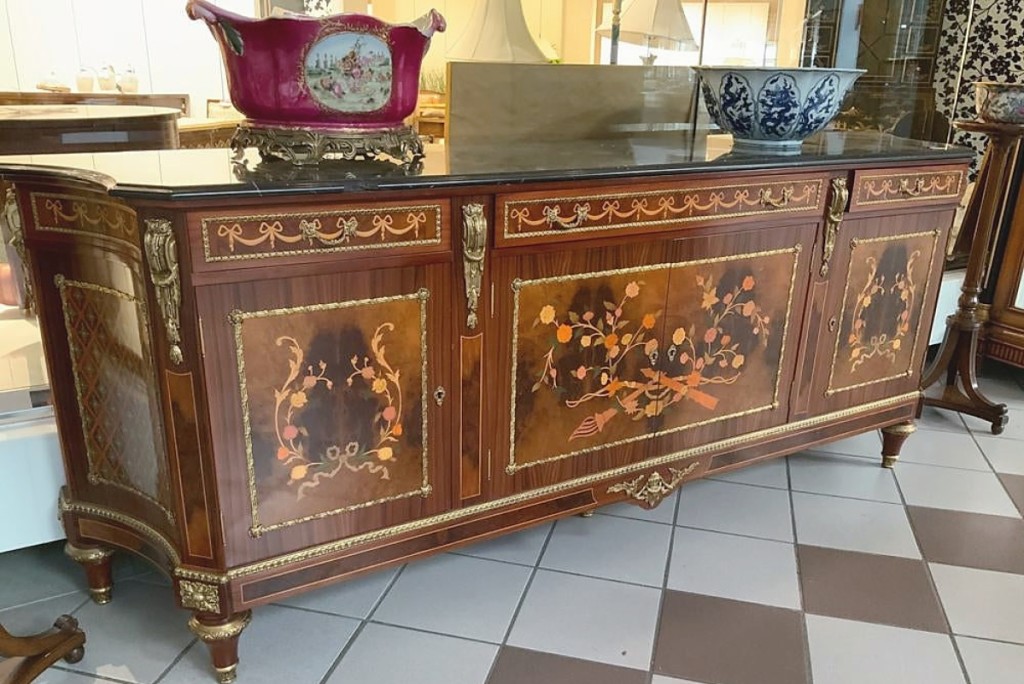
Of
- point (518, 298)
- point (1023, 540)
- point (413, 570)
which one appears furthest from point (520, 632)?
point (1023, 540)

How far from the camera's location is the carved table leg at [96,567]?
1.67 meters

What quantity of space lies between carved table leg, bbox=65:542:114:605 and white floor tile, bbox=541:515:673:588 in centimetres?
94

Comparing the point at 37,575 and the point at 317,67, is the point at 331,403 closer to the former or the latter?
the point at 317,67

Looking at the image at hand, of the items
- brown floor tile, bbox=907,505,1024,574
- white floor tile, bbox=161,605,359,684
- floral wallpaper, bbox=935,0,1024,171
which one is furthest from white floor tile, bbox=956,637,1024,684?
floral wallpaper, bbox=935,0,1024,171

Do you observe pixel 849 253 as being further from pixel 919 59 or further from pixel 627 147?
pixel 919 59

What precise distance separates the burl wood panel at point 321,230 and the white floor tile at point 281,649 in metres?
0.79

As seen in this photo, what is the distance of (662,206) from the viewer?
1648 millimetres

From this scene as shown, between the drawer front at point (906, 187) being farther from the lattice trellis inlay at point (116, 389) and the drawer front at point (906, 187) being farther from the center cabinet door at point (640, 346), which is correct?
the lattice trellis inlay at point (116, 389)

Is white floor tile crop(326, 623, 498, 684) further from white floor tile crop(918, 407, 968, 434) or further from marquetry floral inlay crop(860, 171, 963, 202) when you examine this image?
white floor tile crop(918, 407, 968, 434)

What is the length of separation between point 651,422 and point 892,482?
921 mm

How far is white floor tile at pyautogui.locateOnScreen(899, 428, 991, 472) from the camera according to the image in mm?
2441

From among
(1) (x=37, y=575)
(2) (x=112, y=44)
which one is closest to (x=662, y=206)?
(1) (x=37, y=575)

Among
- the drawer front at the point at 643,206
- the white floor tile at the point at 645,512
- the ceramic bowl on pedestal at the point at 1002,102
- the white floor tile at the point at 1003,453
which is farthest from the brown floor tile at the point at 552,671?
the ceramic bowl on pedestal at the point at 1002,102

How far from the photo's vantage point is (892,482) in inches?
91.1
